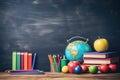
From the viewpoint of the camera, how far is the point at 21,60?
346cm

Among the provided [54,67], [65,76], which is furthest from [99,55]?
[54,67]

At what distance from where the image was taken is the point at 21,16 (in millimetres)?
3523

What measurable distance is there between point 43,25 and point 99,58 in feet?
2.57

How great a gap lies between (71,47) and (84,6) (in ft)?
1.73

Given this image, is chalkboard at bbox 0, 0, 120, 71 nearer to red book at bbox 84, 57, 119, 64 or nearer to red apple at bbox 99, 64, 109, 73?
red book at bbox 84, 57, 119, 64

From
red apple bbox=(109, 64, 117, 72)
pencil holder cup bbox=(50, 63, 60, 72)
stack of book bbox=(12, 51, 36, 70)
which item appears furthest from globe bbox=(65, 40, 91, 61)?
stack of book bbox=(12, 51, 36, 70)

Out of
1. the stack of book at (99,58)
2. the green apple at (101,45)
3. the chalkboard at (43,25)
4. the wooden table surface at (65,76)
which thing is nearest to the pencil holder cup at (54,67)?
the chalkboard at (43,25)

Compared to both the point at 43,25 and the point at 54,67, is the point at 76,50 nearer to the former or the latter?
the point at 54,67

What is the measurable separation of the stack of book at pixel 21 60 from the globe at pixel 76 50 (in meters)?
0.45

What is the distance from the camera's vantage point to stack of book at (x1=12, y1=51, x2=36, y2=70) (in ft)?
11.3

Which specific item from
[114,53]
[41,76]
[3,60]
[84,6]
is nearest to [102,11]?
[84,6]

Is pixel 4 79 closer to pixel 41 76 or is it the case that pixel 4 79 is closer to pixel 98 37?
pixel 41 76

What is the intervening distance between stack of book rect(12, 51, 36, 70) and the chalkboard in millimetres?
74

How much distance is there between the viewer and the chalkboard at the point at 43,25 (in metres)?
3.49
